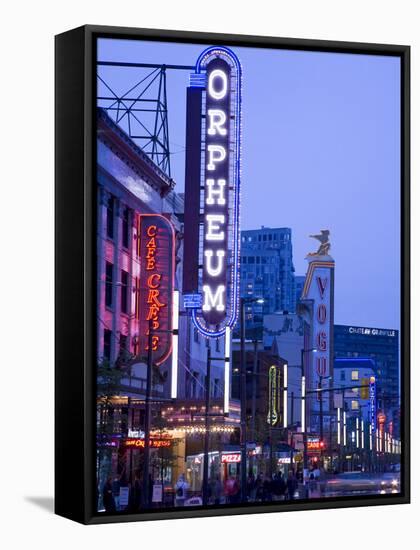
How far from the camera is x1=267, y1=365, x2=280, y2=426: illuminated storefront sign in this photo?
1781cm

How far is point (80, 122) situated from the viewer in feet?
54.8

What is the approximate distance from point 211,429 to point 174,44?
12.8ft

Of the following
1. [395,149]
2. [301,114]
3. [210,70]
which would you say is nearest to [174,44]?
[210,70]

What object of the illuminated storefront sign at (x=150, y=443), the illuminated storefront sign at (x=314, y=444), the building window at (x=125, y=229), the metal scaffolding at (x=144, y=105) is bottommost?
the illuminated storefront sign at (x=314, y=444)

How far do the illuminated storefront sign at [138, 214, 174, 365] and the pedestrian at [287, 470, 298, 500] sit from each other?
6.29 ft

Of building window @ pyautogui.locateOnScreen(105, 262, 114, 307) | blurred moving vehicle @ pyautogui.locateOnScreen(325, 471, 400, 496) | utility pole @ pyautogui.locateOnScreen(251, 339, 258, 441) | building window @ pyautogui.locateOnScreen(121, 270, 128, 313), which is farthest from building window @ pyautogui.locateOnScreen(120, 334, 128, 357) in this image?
blurred moving vehicle @ pyautogui.locateOnScreen(325, 471, 400, 496)

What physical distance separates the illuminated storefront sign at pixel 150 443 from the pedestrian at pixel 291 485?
1.46 meters

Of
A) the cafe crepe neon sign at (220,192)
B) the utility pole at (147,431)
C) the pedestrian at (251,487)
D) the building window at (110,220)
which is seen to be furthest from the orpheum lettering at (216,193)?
the pedestrian at (251,487)

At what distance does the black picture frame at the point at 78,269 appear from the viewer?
1667 centimetres

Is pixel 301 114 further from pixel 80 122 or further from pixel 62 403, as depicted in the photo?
pixel 62 403

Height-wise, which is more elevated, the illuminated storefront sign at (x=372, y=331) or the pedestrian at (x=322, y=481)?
the illuminated storefront sign at (x=372, y=331)

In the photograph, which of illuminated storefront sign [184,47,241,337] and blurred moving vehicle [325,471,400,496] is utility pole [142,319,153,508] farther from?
blurred moving vehicle [325,471,400,496]

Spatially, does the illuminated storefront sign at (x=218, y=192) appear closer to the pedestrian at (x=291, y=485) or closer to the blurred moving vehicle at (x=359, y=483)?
the pedestrian at (x=291, y=485)

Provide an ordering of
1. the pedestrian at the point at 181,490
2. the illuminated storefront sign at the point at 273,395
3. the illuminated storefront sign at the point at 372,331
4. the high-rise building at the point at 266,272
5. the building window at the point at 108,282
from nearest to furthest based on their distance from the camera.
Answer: the building window at the point at 108,282
the pedestrian at the point at 181,490
the high-rise building at the point at 266,272
the illuminated storefront sign at the point at 273,395
the illuminated storefront sign at the point at 372,331
